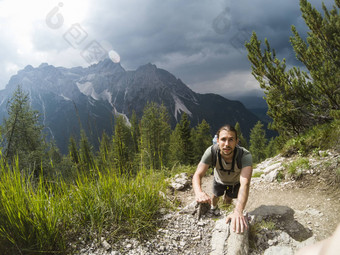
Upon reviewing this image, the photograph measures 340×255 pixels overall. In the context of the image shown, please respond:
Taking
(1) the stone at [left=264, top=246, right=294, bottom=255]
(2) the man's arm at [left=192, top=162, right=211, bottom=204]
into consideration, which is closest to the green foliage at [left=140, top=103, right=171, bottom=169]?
(2) the man's arm at [left=192, top=162, right=211, bottom=204]

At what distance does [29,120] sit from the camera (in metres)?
16.8

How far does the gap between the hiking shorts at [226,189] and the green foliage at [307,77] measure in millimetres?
4704

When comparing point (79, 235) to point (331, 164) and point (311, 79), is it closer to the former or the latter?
point (331, 164)

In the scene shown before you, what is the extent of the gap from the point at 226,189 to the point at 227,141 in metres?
1.53

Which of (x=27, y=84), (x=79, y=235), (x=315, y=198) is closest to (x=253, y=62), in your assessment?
(x=315, y=198)

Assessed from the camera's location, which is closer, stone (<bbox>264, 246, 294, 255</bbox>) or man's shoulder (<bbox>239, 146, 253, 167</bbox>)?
stone (<bbox>264, 246, 294, 255</bbox>)

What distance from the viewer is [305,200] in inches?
194

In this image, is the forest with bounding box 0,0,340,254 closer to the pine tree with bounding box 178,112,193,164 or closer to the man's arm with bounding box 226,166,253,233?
the man's arm with bounding box 226,166,253,233

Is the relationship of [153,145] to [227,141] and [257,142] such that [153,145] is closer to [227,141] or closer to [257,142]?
[227,141]

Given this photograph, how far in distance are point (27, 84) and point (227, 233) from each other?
8287 inches

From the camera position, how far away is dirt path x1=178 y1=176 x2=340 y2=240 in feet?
12.6

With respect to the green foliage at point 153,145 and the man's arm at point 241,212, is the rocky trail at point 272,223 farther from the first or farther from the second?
the green foliage at point 153,145

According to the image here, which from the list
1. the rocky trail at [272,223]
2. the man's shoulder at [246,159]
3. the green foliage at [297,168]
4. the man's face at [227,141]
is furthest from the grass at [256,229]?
the green foliage at [297,168]

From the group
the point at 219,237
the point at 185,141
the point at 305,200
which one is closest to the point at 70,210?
the point at 219,237
